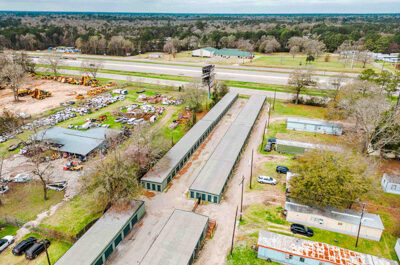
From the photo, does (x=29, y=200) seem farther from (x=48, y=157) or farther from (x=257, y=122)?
(x=257, y=122)

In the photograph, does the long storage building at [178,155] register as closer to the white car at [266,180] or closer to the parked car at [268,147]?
the parked car at [268,147]

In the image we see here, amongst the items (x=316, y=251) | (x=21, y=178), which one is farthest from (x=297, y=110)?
(x=21, y=178)

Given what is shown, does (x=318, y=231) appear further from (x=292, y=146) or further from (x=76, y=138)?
(x=76, y=138)

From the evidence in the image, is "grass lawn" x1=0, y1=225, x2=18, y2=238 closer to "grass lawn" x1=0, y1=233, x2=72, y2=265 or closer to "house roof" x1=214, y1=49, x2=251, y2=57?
"grass lawn" x1=0, y1=233, x2=72, y2=265

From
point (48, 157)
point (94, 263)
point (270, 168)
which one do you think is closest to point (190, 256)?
point (94, 263)

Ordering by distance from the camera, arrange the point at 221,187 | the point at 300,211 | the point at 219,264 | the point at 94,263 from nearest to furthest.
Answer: the point at 94,263, the point at 219,264, the point at 300,211, the point at 221,187

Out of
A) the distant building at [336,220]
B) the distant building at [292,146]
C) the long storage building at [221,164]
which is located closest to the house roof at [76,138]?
the long storage building at [221,164]
